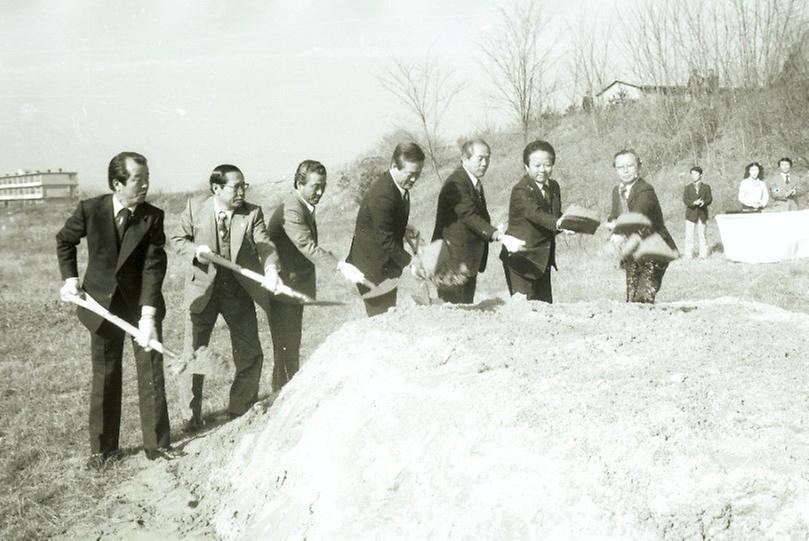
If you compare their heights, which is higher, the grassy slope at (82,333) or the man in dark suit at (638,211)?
the man in dark suit at (638,211)

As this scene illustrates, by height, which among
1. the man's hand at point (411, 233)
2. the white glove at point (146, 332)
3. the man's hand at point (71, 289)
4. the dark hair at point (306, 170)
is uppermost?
the dark hair at point (306, 170)

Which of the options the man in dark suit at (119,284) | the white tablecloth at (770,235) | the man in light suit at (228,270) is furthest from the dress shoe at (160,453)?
the white tablecloth at (770,235)

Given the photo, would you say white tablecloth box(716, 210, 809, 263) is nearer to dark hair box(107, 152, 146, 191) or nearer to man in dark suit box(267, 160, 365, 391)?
man in dark suit box(267, 160, 365, 391)

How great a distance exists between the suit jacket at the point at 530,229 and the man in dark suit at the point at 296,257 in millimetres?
1248

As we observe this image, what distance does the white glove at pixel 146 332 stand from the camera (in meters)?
4.29

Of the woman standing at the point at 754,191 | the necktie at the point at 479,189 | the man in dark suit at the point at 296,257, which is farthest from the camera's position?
the woman standing at the point at 754,191

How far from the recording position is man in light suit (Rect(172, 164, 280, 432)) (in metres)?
4.79

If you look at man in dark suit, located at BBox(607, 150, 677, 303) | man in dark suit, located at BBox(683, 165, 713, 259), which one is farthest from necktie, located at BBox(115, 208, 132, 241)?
man in dark suit, located at BBox(683, 165, 713, 259)

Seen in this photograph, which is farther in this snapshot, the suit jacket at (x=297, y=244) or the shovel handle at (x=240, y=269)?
the suit jacket at (x=297, y=244)

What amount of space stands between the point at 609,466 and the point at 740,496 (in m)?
0.38

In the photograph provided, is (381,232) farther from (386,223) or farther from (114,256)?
(114,256)

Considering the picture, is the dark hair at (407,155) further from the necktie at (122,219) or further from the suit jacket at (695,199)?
the suit jacket at (695,199)

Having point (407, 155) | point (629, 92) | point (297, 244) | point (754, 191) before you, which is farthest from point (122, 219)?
point (629, 92)

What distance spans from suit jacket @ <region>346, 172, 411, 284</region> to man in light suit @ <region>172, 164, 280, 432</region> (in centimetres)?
56
